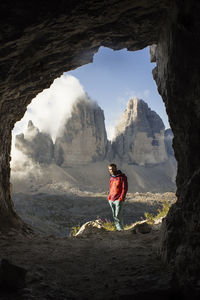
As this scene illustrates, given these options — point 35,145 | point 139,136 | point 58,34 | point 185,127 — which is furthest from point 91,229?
point 139,136

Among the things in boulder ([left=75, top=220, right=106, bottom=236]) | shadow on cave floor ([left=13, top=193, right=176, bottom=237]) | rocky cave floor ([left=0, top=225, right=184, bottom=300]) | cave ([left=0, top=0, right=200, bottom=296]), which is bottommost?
shadow on cave floor ([left=13, top=193, right=176, bottom=237])

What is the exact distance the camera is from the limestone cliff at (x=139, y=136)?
86.4 m

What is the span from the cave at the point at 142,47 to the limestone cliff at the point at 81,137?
6939 cm

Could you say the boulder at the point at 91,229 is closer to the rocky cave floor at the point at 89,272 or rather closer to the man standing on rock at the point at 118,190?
the man standing on rock at the point at 118,190

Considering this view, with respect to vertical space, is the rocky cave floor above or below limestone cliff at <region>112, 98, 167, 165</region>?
below

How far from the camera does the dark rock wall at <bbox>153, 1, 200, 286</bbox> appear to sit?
2625mm

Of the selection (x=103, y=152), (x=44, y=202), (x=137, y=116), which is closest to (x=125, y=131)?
(x=137, y=116)

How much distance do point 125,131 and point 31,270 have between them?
282 feet

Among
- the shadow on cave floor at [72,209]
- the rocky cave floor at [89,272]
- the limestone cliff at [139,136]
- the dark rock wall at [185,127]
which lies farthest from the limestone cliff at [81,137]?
the dark rock wall at [185,127]

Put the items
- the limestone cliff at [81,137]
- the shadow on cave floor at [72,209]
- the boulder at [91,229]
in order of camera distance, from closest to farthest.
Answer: the boulder at [91,229], the shadow on cave floor at [72,209], the limestone cliff at [81,137]

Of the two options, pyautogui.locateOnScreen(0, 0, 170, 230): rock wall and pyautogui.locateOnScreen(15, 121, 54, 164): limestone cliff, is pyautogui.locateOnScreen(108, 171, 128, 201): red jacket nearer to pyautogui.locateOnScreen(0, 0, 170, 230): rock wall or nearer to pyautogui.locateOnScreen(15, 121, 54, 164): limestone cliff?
pyautogui.locateOnScreen(0, 0, 170, 230): rock wall

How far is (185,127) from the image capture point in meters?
3.71

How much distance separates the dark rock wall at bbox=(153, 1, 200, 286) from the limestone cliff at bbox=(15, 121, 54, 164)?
69916mm

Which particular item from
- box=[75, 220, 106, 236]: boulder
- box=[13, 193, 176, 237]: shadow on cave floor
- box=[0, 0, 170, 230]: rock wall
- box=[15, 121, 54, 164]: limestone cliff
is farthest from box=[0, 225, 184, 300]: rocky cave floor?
box=[15, 121, 54, 164]: limestone cliff
